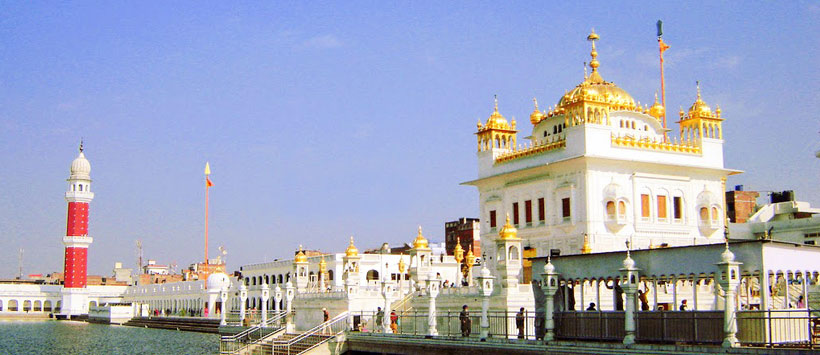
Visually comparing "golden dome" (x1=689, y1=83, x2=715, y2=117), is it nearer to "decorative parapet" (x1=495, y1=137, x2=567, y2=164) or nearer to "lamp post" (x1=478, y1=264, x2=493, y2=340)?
"decorative parapet" (x1=495, y1=137, x2=567, y2=164)

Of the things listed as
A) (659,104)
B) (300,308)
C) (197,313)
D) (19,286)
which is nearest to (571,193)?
(659,104)

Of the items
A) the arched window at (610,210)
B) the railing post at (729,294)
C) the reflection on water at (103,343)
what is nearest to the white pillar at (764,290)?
the railing post at (729,294)

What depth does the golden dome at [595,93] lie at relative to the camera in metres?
38.9

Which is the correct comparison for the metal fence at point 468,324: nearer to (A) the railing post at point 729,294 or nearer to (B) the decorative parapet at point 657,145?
(A) the railing post at point 729,294

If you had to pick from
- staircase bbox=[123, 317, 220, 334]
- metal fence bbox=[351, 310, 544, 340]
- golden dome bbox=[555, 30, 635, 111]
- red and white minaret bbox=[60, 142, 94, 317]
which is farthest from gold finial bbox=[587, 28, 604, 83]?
red and white minaret bbox=[60, 142, 94, 317]

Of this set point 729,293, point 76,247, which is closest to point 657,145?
point 729,293

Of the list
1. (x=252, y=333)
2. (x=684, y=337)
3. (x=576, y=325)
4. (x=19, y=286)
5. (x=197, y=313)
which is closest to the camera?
(x=684, y=337)

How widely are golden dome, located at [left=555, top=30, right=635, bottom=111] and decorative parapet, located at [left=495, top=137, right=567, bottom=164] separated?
1.68 metres

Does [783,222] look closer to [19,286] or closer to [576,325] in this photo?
[576,325]

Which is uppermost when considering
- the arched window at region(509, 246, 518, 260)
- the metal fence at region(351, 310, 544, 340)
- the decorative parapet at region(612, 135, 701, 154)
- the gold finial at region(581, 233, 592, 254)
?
the decorative parapet at region(612, 135, 701, 154)

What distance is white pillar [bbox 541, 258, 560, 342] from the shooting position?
925 inches

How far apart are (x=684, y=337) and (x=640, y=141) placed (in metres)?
20.7

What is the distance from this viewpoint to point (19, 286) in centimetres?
10688

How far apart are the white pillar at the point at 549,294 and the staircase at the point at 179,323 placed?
44242 millimetres
